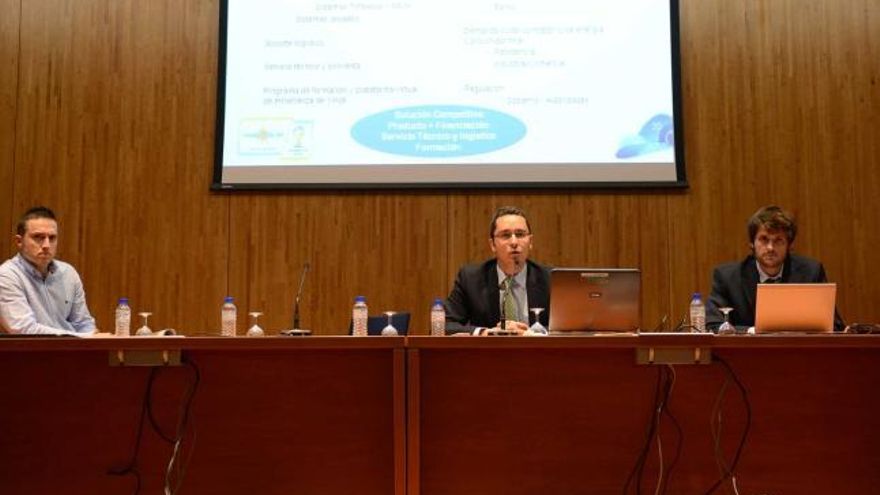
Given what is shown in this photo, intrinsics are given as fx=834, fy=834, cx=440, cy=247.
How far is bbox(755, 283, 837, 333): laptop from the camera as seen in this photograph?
294cm

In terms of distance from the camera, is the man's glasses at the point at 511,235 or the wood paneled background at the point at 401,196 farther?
the wood paneled background at the point at 401,196

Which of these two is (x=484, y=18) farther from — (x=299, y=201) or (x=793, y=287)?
(x=793, y=287)

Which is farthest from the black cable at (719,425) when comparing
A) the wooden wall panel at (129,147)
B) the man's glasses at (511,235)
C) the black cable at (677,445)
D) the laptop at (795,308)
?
the wooden wall panel at (129,147)

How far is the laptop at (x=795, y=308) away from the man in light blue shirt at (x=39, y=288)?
10.4 ft

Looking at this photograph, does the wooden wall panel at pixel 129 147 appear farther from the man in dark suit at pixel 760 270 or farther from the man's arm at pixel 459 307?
the man in dark suit at pixel 760 270

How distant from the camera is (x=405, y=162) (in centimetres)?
506

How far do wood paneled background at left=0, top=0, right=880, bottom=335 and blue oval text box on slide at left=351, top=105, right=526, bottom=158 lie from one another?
0.29 meters

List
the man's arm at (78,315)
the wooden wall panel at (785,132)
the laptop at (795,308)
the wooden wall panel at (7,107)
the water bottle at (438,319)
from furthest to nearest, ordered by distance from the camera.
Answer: the wooden wall panel at (7,107), the wooden wall panel at (785,132), the man's arm at (78,315), the water bottle at (438,319), the laptop at (795,308)

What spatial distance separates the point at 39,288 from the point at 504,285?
2418mm

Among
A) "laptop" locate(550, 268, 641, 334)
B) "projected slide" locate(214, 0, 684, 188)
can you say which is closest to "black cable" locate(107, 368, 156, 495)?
"laptop" locate(550, 268, 641, 334)

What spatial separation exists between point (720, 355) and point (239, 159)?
3284mm

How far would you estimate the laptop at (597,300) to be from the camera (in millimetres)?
2947

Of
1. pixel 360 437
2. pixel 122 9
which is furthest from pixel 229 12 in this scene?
pixel 360 437

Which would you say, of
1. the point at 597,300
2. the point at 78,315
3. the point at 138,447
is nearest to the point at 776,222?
the point at 597,300
